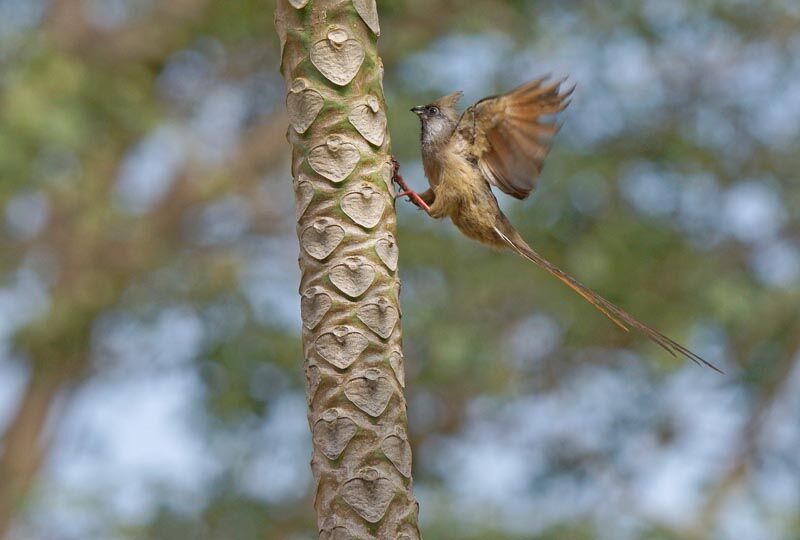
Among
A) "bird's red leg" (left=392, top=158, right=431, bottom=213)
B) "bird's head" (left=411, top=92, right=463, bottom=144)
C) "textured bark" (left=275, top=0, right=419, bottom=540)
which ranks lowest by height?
"textured bark" (left=275, top=0, right=419, bottom=540)

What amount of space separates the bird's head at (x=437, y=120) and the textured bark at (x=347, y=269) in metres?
1.08

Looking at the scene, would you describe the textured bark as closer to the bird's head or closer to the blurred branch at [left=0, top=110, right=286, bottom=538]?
the bird's head

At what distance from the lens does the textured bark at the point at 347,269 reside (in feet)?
7.88

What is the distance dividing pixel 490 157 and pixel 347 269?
1253 millimetres

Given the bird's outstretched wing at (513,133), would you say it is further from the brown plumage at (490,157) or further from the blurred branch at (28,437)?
the blurred branch at (28,437)

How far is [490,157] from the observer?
3.63 metres

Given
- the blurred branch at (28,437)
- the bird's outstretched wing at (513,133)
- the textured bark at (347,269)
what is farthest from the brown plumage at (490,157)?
the blurred branch at (28,437)

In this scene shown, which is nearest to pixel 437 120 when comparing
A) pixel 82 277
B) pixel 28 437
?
pixel 82 277

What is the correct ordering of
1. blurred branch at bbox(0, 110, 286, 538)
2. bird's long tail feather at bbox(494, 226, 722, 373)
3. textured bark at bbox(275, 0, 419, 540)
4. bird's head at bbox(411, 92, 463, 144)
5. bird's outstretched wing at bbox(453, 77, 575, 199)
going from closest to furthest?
textured bark at bbox(275, 0, 419, 540), bird's long tail feather at bbox(494, 226, 722, 373), bird's outstretched wing at bbox(453, 77, 575, 199), bird's head at bbox(411, 92, 463, 144), blurred branch at bbox(0, 110, 286, 538)

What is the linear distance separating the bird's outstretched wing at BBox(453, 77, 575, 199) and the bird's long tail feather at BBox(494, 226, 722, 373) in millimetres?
258

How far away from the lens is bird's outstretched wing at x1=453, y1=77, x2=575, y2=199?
3.11 metres

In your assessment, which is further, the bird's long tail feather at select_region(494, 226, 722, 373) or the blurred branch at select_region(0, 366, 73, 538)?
the blurred branch at select_region(0, 366, 73, 538)

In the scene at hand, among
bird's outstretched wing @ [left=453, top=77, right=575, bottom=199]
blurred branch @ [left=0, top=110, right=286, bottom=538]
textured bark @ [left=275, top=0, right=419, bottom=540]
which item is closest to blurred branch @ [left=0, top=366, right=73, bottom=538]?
blurred branch @ [left=0, top=110, right=286, bottom=538]

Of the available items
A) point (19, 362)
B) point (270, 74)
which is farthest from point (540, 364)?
point (19, 362)
